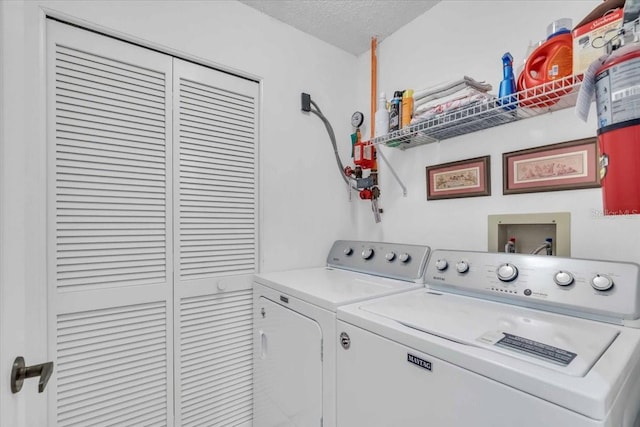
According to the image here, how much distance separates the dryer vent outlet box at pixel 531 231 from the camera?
1.29m

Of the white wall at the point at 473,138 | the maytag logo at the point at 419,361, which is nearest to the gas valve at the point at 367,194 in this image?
the white wall at the point at 473,138

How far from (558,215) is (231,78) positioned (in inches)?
71.7

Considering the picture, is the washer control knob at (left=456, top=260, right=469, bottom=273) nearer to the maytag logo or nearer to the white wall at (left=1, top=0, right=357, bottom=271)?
the maytag logo

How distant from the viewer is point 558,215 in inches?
51.6

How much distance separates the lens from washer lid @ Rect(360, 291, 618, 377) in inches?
27.8

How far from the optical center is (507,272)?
1149mm

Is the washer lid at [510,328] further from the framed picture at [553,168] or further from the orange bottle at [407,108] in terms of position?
the orange bottle at [407,108]

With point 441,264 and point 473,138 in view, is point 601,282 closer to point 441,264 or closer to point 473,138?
point 441,264

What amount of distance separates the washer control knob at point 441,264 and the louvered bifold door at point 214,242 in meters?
1.05

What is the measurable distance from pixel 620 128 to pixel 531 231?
34.4 inches

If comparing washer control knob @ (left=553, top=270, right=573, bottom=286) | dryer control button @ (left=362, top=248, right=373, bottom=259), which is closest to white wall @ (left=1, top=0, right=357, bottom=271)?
dryer control button @ (left=362, top=248, right=373, bottom=259)

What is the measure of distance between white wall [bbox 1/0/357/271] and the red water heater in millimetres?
1534

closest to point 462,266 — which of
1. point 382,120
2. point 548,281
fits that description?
point 548,281

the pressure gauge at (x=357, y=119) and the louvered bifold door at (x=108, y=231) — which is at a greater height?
the pressure gauge at (x=357, y=119)
